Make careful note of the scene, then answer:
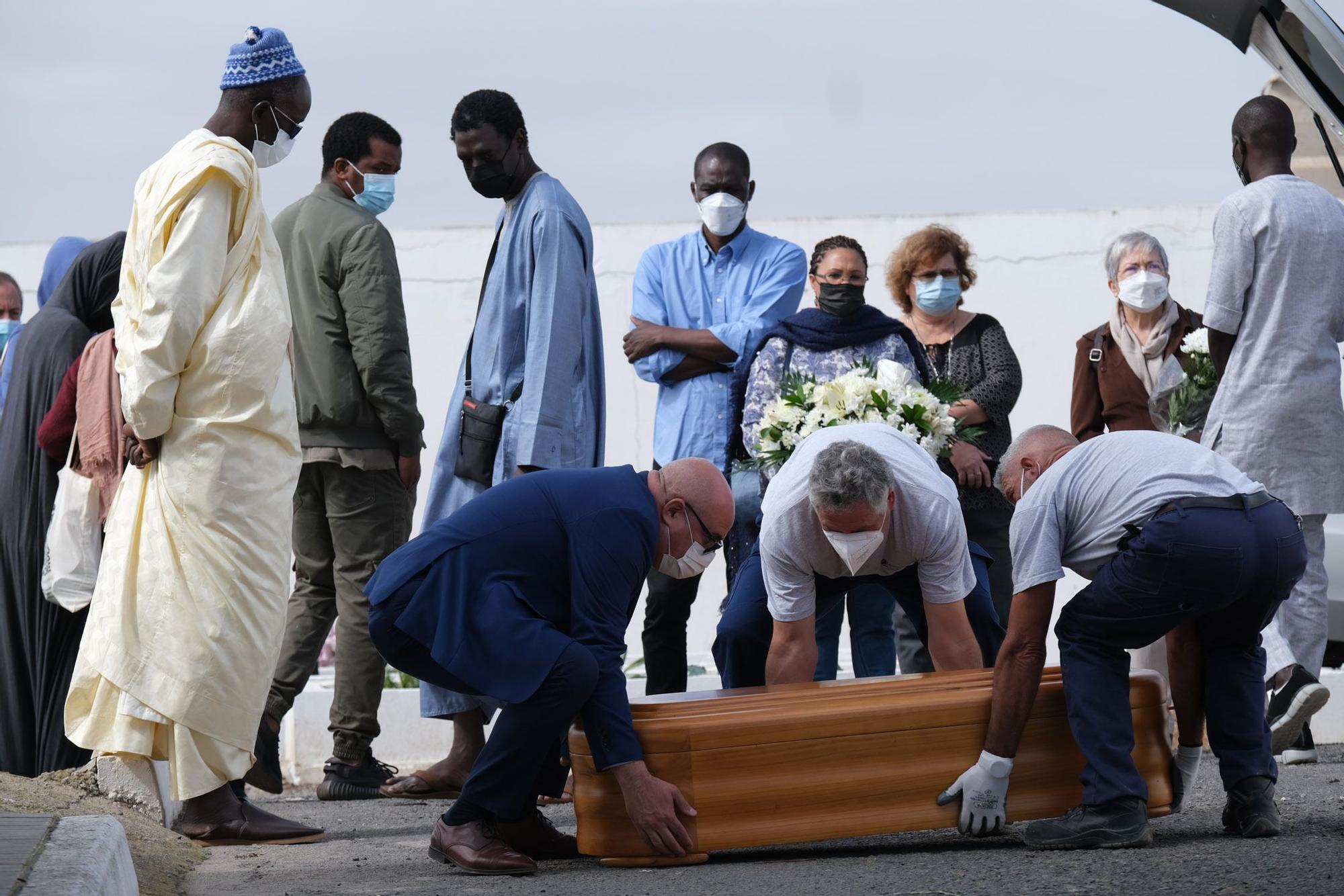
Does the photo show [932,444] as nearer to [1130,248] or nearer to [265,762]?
[1130,248]

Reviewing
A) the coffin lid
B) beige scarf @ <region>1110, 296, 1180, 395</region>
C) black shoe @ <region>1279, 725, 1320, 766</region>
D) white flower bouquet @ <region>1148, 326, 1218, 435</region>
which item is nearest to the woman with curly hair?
beige scarf @ <region>1110, 296, 1180, 395</region>

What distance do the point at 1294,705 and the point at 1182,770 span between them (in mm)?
1019

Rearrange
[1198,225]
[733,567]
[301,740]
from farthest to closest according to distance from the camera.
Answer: [1198,225], [301,740], [733,567]

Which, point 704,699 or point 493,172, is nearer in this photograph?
point 704,699

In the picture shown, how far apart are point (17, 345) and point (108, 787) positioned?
5.73 feet

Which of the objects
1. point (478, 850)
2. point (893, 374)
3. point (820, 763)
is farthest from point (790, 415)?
point (478, 850)

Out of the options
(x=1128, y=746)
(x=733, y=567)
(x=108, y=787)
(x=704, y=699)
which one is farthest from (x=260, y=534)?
(x=1128, y=746)

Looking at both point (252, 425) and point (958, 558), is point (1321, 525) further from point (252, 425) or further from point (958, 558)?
point (252, 425)

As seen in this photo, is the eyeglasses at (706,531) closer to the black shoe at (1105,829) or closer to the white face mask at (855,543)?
the white face mask at (855,543)

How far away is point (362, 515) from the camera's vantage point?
597 centimetres

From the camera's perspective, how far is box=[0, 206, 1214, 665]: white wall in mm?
11008

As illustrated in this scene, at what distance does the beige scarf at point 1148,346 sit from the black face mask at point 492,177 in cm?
266

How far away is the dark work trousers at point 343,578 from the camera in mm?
5969

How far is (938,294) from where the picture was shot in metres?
6.80
